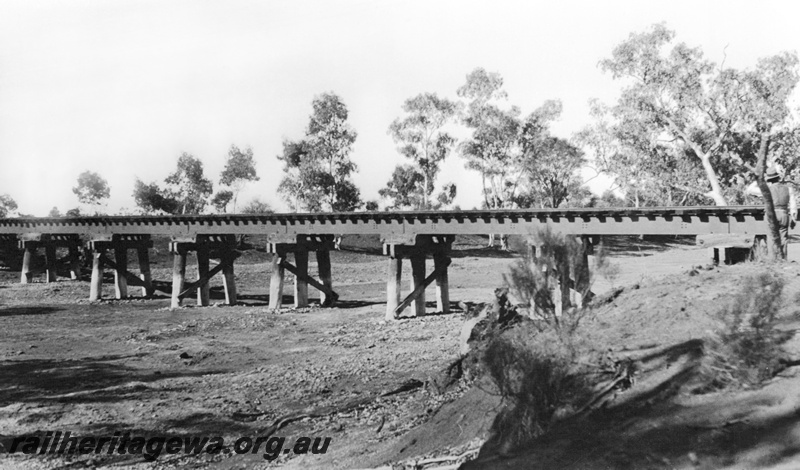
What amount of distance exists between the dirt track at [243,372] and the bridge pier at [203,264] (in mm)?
655

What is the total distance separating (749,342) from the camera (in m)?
5.88

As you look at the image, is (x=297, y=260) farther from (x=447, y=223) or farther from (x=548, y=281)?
(x=548, y=281)

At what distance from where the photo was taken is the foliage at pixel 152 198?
48.1 metres

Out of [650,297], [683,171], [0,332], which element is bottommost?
[0,332]

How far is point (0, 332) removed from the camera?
58.8 ft

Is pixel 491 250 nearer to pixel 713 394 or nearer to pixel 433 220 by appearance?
pixel 433 220

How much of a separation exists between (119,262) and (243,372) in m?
15.0

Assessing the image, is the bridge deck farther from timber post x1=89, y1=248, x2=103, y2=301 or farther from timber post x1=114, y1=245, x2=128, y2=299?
timber post x1=89, y1=248, x2=103, y2=301

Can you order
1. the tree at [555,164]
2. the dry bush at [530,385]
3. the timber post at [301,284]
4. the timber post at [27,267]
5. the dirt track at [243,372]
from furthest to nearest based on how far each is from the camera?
1. the tree at [555,164]
2. the timber post at [27,267]
3. the timber post at [301,284]
4. the dirt track at [243,372]
5. the dry bush at [530,385]

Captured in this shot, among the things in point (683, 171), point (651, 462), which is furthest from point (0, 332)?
point (683, 171)

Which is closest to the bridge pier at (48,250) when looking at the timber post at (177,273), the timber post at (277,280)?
the timber post at (177,273)

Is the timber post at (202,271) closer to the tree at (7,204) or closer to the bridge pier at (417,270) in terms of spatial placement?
the bridge pier at (417,270)

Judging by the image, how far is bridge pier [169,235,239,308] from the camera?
22.0 meters

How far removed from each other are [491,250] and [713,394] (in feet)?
114
